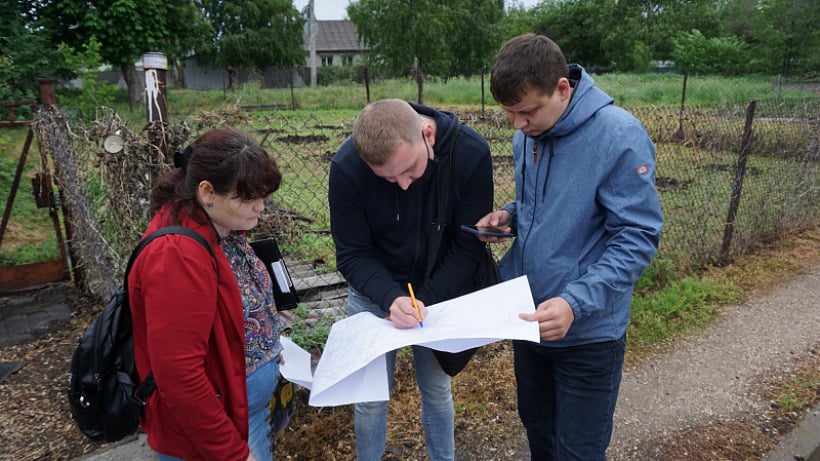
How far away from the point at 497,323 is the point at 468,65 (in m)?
34.3

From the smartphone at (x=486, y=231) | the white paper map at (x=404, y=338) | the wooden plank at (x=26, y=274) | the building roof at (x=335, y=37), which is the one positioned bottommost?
the wooden plank at (x=26, y=274)

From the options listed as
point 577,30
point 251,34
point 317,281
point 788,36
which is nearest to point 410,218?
point 317,281

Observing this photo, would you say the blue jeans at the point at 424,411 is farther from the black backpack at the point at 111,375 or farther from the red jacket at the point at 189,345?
the black backpack at the point at 111,375

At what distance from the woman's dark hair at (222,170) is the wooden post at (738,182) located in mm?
4460

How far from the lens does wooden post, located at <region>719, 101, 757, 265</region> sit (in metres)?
4.51

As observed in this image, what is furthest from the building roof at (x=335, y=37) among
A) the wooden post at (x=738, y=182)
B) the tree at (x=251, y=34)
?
the wooden post at (x=738, y=182)

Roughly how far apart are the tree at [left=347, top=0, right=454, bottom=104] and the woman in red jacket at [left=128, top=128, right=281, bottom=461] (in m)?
27.1

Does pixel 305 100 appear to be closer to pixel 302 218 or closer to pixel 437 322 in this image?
pixel 302 218

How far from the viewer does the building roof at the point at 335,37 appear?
178ft

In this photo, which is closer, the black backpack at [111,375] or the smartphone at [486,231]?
the black backpack at [111,375]

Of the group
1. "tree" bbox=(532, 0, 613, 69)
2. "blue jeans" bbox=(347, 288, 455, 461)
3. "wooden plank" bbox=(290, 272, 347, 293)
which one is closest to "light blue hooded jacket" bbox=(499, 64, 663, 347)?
"blue jeans" bbox=(347, 288, 455, 461)

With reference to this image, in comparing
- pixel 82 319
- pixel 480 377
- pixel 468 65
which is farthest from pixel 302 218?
pixel 468 65

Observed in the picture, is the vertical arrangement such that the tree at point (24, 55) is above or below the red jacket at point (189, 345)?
above

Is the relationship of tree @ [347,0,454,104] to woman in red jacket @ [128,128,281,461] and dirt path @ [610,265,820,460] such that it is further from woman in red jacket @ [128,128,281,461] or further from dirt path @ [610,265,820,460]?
woman in red jacket @ [128,128,281,461]
